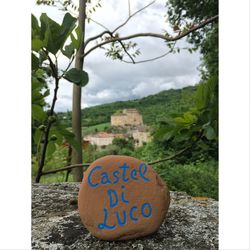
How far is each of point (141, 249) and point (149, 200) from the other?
0.38ft

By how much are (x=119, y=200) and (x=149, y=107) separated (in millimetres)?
1331

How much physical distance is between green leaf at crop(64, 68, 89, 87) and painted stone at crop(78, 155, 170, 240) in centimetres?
20

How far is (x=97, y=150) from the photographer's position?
7.63ft

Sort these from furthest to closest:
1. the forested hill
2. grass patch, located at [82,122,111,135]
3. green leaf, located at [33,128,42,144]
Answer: grass patch, located at [82,122,111,135] → the forested hill → green leaf, located at [33,128,42,144]

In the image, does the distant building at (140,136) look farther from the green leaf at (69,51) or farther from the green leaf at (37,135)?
the green leaf at (69,51)

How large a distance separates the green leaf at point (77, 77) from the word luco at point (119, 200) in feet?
0.70

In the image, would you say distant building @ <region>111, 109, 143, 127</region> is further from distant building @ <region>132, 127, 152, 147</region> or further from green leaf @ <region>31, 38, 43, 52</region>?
green leaf @ <region>31, 38, 43, 52</region>

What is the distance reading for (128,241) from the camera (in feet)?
3.09

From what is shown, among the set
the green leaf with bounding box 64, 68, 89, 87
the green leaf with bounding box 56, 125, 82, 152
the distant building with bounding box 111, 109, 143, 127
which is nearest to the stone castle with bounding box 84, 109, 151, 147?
the distant building with bounding box 111, 109, 143, 127

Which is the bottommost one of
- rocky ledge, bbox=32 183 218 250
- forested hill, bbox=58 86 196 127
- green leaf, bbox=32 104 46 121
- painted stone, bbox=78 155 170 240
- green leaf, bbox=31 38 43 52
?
rocky ledge, bbox=32 183 218 250

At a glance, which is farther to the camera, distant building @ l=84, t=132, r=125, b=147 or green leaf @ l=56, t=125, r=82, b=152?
distant building @ l=84, t=132, r=125, b=147

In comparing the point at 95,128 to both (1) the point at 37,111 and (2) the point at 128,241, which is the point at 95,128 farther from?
(2) the point at 128,241

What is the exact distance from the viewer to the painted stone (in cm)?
92
